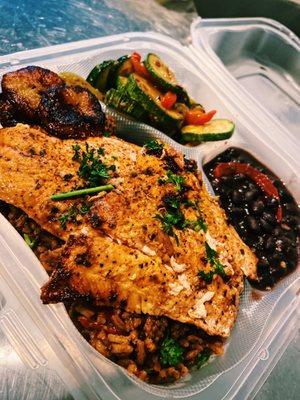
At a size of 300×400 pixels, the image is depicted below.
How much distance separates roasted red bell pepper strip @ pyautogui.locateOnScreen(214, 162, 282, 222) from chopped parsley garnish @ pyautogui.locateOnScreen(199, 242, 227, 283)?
1.36 metres

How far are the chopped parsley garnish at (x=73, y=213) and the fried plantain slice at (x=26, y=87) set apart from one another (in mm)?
1008

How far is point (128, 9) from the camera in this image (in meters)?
6.42

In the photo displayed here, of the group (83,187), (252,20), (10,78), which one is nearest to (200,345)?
(83,187)

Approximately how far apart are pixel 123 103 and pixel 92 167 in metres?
1.14

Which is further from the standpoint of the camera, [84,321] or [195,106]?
[195,106]

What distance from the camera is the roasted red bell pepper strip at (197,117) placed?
4422 millimetres

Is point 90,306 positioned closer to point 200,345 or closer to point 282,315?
point 200,345

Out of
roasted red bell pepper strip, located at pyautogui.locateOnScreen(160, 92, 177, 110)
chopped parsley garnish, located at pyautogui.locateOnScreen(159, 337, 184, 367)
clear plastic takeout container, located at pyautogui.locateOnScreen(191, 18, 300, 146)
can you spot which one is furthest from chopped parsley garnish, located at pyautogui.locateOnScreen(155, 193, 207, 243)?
clear plastic takeout container, located at pyautogui.locateOnScreen(191, 18, 300, 146)

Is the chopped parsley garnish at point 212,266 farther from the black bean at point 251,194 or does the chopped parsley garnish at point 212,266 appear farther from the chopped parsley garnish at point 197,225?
the black bean at point 251,194

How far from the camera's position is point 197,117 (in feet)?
14.5

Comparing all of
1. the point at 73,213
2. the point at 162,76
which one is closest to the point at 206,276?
the point at 73,213

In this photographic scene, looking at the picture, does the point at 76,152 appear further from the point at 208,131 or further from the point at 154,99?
the point at 208,131

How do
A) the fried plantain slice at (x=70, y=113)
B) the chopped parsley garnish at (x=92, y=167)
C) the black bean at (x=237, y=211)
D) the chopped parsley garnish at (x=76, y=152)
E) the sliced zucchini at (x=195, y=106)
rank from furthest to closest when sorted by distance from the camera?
the sliced zucchini at (x=195, y=106) → the black bean at (x=237, y=211) → the fried plantain slice at (x=70, y=113) → the chopped parsley garnish at (x=76, y=152) → the chopped parsley garnish at (x=92, y=167)

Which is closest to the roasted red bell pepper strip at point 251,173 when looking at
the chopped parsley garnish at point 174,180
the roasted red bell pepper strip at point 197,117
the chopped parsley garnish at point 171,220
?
the roasted red bell pepper strip at point 197,117
